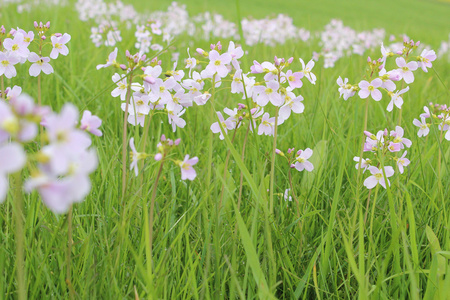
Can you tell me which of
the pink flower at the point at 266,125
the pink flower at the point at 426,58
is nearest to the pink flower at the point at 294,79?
the pink flower at the point at 266,125

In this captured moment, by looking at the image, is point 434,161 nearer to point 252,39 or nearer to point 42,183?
point 42,183

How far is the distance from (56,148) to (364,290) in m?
0.88

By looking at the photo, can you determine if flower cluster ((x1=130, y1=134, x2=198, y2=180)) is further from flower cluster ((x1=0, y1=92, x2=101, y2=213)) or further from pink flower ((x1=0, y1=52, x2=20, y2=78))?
pink flower ((x1=0, y1=52, x2=20, y2=78))

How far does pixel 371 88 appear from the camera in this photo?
5.45ft

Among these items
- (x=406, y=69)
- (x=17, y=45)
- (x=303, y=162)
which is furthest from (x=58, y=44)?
(x=406, y=69)

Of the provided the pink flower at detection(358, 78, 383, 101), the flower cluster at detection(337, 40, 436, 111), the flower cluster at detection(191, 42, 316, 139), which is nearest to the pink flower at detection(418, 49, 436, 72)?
the flower cluster at detection(337, 40, 436, 111)

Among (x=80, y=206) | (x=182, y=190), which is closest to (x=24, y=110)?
(x=80, y=206)

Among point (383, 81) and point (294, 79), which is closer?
point (294, 79)

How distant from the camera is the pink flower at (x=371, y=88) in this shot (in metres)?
1.64

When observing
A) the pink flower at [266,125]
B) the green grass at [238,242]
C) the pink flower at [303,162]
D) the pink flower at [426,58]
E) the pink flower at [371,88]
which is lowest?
the green grass at [238,242]

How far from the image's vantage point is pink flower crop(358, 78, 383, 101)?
5.37 feet

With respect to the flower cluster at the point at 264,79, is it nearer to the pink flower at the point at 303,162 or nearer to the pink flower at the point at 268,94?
the pink flower at the point at 268,94

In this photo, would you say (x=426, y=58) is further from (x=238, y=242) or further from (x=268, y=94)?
(x=238, y=242)

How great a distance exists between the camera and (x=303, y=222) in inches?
65.3
